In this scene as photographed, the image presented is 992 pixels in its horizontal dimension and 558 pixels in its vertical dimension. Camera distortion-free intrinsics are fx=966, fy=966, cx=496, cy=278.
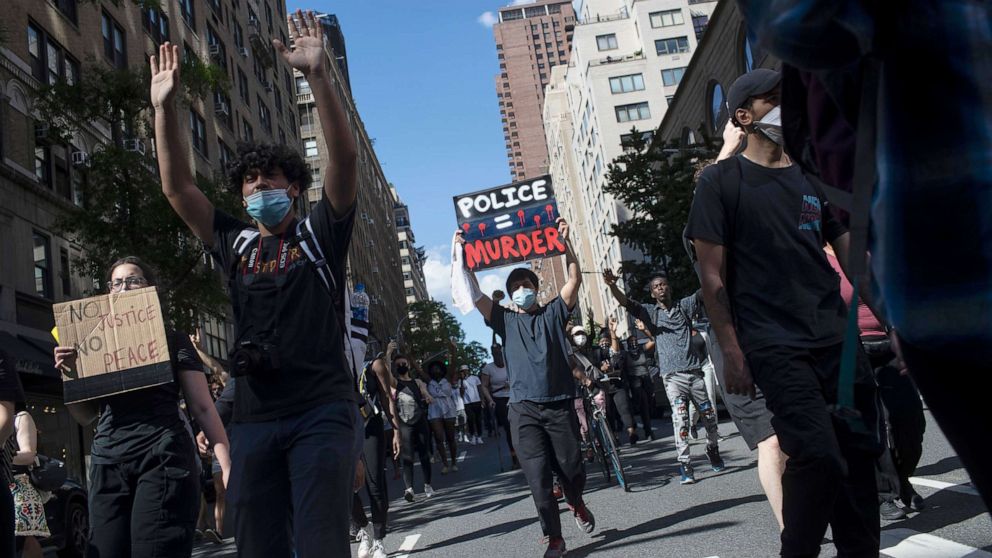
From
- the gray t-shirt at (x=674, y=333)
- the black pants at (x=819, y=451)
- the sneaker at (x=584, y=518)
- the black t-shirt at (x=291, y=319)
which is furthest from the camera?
the gray t-shirt at (x=674, y=333)

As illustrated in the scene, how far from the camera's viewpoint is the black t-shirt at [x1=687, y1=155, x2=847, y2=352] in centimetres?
339

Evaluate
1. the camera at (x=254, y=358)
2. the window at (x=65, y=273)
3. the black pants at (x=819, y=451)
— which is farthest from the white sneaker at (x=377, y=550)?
the window at (x=65, y=273)

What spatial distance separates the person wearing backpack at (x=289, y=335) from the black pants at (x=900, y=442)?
11.4ft

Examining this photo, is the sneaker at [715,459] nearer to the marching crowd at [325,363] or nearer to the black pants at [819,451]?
the marching crowd at [325,363]

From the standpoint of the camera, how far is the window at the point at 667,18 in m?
76.8

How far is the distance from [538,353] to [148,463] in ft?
10.6

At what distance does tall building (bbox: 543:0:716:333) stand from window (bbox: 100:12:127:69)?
44545 mm

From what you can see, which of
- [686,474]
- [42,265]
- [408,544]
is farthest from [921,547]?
[42,265]

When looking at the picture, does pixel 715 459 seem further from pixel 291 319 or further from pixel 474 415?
pixel 474 415

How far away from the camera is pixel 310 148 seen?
7475 centimetres

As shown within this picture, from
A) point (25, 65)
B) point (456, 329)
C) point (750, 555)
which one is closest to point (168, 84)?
point (750, 555)

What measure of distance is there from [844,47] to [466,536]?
6735 millimetres

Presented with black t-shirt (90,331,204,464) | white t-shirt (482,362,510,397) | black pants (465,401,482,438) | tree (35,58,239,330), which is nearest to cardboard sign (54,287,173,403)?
black t-shirt (90,331,204,464)

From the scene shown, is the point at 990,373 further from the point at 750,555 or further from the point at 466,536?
the point at 466,536
